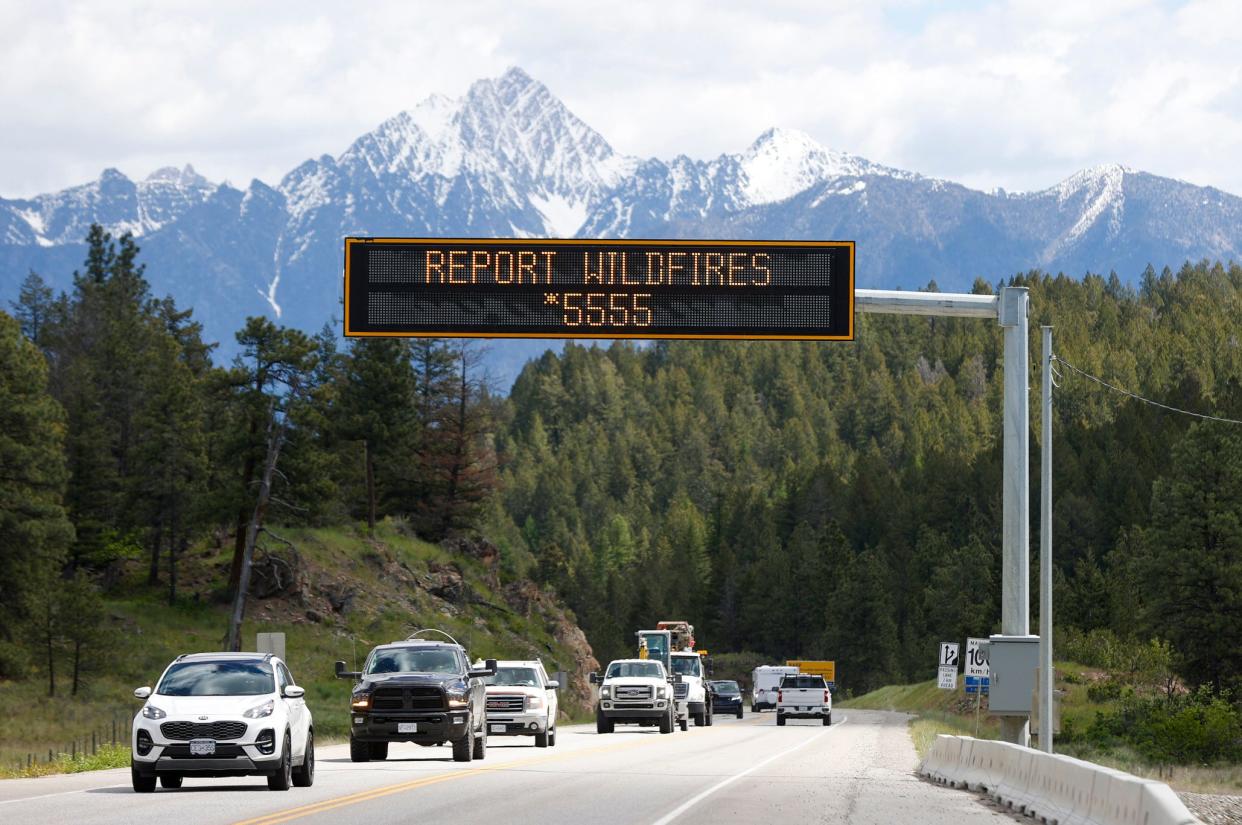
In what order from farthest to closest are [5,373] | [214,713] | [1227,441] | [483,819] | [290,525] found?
[1227,441]
[290,525]
[5,373]
[214,713]
[483,819]

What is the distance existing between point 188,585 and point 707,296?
2424 inches

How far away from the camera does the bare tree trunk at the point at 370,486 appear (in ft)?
302

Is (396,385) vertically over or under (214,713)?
over

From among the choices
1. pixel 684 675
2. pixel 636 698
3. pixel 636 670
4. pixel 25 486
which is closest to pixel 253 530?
pixel 25 486

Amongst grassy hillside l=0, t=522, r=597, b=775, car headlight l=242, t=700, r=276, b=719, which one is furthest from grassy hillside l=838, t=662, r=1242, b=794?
grassy hillside l=0, t=522, r=597, b=775

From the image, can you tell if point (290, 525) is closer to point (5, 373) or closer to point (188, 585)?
point (188, 585)

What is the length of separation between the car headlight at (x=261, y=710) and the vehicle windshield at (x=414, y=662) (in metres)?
9.02

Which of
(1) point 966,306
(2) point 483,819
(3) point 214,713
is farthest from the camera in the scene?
(1) point 966,306

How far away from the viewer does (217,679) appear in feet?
77.2

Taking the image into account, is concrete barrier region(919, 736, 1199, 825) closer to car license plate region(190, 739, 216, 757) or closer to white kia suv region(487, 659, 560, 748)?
car license plate region(190, 739, 216, 757)

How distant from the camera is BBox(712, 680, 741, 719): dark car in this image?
3322 inches

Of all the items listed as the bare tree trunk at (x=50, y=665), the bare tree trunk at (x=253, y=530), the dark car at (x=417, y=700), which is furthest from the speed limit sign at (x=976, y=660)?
the bare tree trunk at (x=50, y=665)

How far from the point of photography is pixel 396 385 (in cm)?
9506

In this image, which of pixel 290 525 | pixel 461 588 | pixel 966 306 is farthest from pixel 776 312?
pixel 461 588
